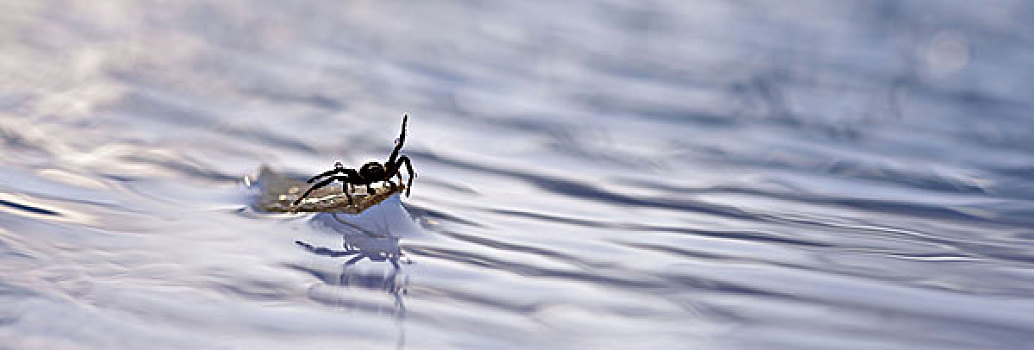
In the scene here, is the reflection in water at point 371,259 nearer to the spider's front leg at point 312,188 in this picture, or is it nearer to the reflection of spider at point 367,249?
the reflection of spider at point 367,249

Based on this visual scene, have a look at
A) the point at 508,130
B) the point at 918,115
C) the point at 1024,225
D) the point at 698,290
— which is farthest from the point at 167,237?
the point at 918,115

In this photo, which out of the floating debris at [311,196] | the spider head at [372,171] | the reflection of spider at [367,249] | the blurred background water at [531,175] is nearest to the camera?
the blurred background water at [531,175]

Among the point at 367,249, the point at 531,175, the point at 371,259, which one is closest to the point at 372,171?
the point at 367,249

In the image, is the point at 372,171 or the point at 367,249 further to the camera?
the point at 372,171

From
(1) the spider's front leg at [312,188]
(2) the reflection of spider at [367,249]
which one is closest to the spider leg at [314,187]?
(1) the spider's front leg at [312,188]

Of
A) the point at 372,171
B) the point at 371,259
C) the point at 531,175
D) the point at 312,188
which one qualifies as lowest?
the point at 371,259

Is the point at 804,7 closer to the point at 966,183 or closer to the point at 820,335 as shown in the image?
the point at 966,183

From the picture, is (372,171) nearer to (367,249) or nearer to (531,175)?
(367,249)
